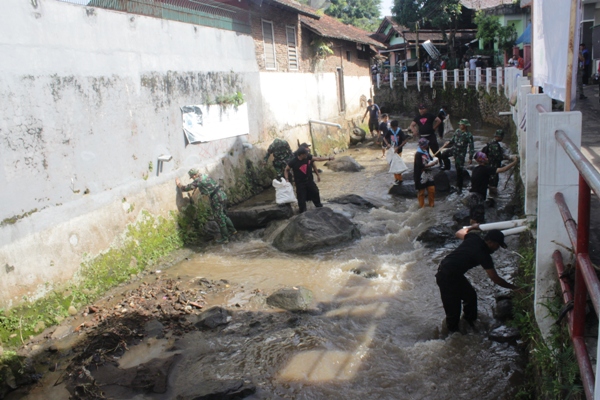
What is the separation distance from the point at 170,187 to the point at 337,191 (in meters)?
5.17

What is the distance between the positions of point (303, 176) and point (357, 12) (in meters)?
43.3

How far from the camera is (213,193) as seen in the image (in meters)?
9.95

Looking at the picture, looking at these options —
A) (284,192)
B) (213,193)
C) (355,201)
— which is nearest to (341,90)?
(355,201)

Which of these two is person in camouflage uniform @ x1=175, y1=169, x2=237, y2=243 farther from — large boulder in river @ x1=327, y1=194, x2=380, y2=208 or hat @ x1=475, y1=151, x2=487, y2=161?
hat @ x1=475, y1=151, x2=487, y2=161

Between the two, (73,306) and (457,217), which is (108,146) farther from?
(457,217)

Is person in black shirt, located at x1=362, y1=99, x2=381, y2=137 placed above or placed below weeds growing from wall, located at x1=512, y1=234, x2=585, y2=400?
above

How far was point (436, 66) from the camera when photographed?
33781mm

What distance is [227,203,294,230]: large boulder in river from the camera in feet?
34.6

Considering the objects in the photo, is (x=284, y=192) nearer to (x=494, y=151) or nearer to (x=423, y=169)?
(x=423, y=169)

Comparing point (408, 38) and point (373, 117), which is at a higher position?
point (408, 38)

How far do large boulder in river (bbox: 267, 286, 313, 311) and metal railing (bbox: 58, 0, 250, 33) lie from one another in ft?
18.0

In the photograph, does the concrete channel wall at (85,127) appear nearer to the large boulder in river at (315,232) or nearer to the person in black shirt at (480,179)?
the large boulder in river at (315,232)

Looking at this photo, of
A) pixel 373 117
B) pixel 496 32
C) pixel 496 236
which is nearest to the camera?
pixel 496 236

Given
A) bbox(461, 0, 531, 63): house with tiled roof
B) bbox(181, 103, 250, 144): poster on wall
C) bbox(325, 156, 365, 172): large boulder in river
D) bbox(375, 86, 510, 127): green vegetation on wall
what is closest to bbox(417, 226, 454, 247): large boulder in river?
bbox(181, 103, 250, 144): poster on wall
